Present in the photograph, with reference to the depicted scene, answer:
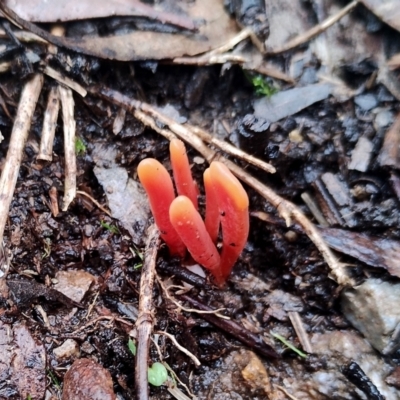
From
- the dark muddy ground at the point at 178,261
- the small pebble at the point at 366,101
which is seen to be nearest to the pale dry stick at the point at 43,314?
the dark muddy ground at the point at 178,261

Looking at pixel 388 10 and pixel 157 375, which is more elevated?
pixel 388 10

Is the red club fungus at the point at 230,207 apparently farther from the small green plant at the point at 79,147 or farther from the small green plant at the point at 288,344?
the small green plant at the point at 79,147

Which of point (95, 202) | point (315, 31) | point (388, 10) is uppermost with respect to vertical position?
point (388, 10)

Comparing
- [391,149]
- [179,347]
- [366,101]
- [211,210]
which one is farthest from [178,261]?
[366,101]

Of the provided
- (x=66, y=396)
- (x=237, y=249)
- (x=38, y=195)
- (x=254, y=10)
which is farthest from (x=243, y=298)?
(x=254, y=10)

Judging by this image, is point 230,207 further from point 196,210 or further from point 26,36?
point 26,36
